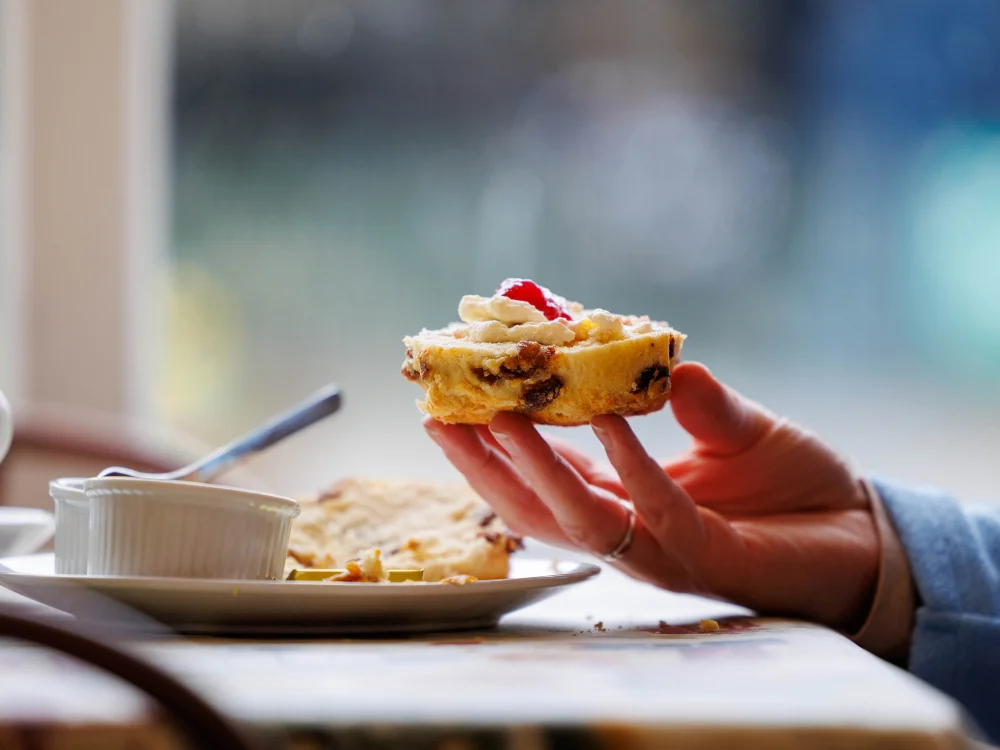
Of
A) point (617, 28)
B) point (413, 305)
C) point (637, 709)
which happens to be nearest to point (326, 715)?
point (637, 709)

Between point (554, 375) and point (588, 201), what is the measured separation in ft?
7.48

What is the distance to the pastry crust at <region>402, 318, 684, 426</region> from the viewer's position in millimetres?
805

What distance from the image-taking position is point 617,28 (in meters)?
2.97

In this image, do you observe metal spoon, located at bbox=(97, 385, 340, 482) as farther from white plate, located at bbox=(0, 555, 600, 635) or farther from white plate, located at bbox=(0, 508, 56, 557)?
white plate, located at bbox=(0, 555, 600, 635)

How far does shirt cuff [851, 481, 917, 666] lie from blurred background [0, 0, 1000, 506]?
2042 mm

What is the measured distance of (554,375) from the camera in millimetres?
807

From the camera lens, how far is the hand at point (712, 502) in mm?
859

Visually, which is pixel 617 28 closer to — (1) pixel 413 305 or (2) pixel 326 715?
(1) pixel 413 305

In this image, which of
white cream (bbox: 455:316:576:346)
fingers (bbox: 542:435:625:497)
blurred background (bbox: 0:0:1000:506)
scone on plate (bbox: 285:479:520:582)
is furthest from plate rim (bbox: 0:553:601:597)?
blurred background (bbox: 0:0:1000:506)

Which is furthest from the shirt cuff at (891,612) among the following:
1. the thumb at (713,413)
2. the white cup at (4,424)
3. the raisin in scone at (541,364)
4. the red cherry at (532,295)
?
the white cup at (4,424)

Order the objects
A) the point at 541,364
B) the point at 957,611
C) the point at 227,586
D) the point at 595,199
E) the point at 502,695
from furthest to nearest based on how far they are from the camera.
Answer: the point at 595,199
the point at 957,611
the point at 541,364
the point at 227,586
the point at 502,695

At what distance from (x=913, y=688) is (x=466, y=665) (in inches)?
8.8

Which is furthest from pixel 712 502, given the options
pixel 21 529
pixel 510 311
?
pixel 21 529

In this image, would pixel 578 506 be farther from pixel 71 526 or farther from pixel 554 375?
pixel 71 526
